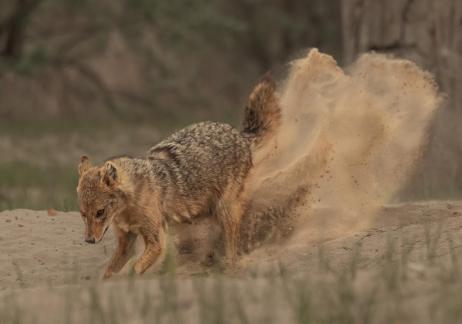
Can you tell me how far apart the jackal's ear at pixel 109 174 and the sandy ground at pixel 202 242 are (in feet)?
1.91

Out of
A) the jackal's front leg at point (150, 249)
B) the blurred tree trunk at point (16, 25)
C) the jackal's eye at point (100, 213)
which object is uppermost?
the blurred tree trunk at point (16, 25)

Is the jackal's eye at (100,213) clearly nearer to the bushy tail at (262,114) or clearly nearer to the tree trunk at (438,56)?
the bushy tail at (262,114)

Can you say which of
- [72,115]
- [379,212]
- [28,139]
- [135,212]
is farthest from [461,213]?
[72,115]

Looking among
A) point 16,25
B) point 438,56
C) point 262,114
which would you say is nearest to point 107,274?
point 262,114

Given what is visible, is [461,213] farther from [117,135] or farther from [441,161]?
[117,135]

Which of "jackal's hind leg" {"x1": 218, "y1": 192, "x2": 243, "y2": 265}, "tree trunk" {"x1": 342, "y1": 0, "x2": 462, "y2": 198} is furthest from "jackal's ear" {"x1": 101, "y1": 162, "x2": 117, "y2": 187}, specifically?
"tree trunk" {"x1": 342, "y1": 0, "x2": 462, "y2": 198}

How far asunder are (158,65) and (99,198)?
1337 cm

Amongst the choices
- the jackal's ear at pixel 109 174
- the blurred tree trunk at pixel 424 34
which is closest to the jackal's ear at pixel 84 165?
the jackal's ear at pixel 109 174

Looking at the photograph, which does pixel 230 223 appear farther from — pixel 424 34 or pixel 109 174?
pixel 424 34

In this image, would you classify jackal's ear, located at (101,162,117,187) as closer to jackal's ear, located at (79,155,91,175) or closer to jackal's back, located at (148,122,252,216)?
jackal's ear, located at (79,155,91,175)

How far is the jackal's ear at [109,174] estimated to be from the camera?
6.54m

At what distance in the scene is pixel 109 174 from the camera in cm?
654

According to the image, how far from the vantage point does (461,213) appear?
24.5 feet

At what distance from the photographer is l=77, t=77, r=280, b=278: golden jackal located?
6547 mm
